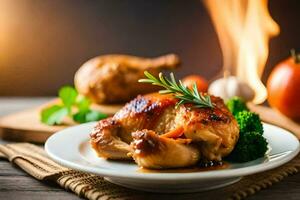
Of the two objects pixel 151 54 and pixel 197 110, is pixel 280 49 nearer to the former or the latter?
pixel 151 54

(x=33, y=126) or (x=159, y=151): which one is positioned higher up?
(x=159, y=151)

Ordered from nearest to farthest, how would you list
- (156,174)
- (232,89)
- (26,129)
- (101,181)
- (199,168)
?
1. (156,174)
2. (199,168)
3. (101,181)
4. (26,129)
5. (232,89)

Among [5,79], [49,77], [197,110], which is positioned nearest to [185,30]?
[49,77]

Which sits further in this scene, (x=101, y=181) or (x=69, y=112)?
(x=69, y=112)

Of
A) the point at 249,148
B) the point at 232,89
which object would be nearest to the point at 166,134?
the point at 249,148

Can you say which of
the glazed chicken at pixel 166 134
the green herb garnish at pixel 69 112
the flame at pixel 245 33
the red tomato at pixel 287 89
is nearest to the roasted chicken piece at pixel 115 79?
the green herb garnish at pixel 69 112

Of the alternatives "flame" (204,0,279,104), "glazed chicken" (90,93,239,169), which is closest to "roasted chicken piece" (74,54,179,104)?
"flame" (204,0,279,104)

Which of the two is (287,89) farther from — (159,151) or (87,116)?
(159,151)
